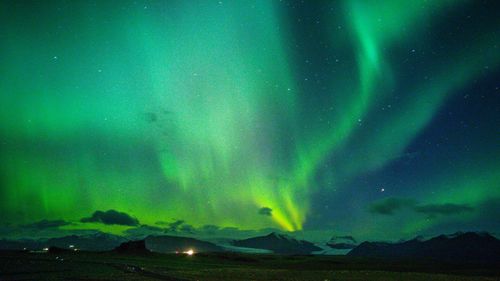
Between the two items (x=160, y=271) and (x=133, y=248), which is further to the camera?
(x=133, y=248)

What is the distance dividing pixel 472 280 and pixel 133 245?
132735 mm

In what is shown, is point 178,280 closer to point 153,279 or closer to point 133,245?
point 153,279

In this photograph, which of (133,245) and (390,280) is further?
(133,245)

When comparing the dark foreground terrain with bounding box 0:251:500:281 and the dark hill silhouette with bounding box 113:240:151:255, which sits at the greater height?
the dark hill silhouette with bounding box 113:240:151:255

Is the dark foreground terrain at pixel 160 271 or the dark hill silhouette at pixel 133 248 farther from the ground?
the dark hill silhouette at pixel 133 248

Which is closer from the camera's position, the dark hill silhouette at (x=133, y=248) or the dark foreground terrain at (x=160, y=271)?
the dark foreground terrain at (x=160, y=271)

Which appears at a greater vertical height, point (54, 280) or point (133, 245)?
point (133, 245)

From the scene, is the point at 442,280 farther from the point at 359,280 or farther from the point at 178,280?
the point at 178,280

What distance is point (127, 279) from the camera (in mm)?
42938

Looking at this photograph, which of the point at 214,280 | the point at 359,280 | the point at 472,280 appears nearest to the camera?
the point at 214,280

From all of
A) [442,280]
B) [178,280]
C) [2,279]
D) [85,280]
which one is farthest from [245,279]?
[442,280]

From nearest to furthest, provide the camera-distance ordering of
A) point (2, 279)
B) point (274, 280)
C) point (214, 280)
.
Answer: point (2, 279) → point (214, 280) → point (274, 280)

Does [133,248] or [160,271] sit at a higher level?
[133,248]

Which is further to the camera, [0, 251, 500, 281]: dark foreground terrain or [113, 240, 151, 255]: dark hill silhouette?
[113, 240, 151, 255]: dark hill silhouette
